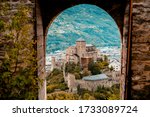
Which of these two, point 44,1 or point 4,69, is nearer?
point 4,69

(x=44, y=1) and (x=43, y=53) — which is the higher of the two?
(x=44, y=1)

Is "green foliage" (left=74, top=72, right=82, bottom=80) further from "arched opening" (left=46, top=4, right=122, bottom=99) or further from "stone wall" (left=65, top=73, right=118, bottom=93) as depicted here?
"stone wall" (left=65, top=73, right=118, bottom=93)

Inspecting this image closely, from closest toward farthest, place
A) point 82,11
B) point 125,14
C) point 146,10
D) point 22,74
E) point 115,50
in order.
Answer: point 22,74, point 146,10, point 125,14, point 115,50, point 82,11

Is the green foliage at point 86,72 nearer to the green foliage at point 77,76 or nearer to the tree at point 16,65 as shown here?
the green foliage at point 77,76

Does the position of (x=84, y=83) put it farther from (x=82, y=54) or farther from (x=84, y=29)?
(x=82, y=54)

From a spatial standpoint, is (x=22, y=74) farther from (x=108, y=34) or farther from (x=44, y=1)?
(x=108, y=34)

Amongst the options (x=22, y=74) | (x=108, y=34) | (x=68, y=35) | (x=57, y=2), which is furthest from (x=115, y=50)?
(x=22, y=74)

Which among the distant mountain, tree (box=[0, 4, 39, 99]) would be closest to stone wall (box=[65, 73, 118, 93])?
the distant mountain
